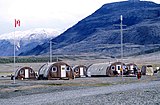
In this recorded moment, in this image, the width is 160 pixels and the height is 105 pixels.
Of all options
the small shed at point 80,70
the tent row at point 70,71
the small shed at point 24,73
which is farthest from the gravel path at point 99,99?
the small shed at point 80,70

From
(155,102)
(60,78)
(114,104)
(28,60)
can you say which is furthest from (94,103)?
(28,60)

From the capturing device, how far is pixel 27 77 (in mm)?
72500

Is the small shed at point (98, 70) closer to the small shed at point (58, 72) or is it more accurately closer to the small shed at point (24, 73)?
the small shed at point (24, 73)

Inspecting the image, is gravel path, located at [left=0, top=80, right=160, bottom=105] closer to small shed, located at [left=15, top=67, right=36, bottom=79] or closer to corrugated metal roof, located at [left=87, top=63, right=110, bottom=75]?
small shed, located at [left=15, top=67, right=36, bottom=79]

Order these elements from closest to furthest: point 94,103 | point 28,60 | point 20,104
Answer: point 94,103 → point 20,104 → point 28,60

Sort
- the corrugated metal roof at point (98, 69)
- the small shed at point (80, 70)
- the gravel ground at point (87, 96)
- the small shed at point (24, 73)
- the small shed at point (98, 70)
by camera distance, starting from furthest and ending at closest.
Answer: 1. the small shed at point (80, 70)
2. the corrugated metal roof at point (98, 69)
3. the small shed at point (98, 70)
4. the small shed at point (24, 73)
5. the gravel ground at point (87, 96)

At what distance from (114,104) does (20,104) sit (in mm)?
5846

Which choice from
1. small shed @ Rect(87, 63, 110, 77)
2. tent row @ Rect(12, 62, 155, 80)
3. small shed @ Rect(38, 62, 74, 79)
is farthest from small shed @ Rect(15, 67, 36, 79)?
small shed @ Rect(87, 63, 110, 77)

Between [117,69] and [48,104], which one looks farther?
[117,69]

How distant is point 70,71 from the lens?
64125 millimetres

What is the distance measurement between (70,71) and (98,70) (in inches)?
581

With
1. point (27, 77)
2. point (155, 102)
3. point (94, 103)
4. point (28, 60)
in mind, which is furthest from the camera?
point (28, 60)

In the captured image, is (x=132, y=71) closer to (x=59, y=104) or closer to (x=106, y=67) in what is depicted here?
(x=106, y=67)

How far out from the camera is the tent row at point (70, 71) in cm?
6341
